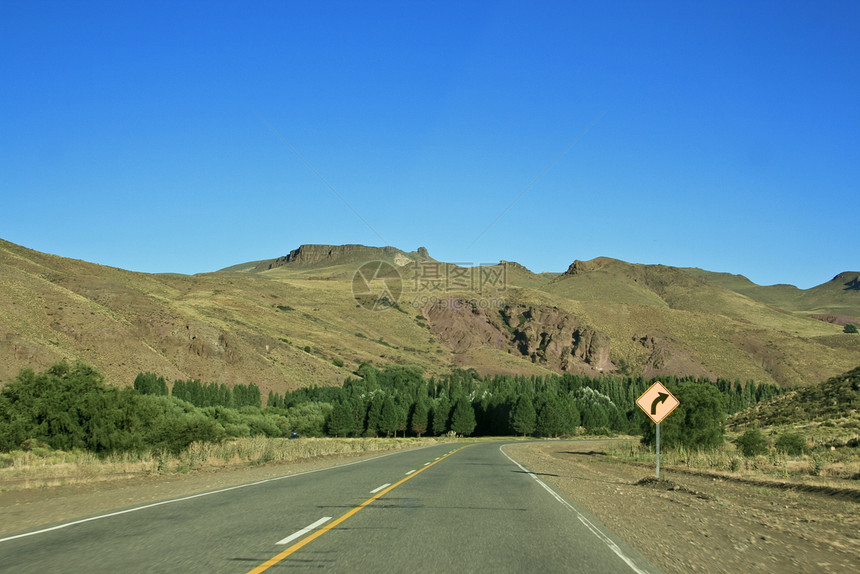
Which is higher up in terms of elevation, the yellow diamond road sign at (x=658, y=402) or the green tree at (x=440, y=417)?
the yellow diamond road sign at (x=658, y=402)

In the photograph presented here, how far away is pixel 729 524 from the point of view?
1262 cm

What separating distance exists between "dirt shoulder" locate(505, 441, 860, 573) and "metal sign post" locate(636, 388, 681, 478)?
2411 mm

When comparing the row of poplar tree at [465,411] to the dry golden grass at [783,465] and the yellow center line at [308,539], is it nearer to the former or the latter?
the dry golden grass at [783,465]

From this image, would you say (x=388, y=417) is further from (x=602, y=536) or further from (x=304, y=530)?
(x=602, y=536)

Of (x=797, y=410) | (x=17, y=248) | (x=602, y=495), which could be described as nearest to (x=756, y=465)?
(x=602, y=495)

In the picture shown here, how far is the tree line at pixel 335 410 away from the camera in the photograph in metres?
33.3

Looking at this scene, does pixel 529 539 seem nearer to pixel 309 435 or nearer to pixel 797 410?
pixel 797 410

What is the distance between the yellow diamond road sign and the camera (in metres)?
22.7

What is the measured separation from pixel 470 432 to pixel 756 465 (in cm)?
8278

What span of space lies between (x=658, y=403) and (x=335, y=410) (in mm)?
79295

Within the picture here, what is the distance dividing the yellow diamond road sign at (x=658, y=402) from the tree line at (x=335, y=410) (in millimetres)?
17377

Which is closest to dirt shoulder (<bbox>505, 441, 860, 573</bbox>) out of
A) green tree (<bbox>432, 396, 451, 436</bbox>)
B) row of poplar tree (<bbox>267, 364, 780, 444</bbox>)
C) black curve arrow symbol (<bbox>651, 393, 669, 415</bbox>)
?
black curve arrow symbol (<bbox>651, 393, 669, 415</bbox>)

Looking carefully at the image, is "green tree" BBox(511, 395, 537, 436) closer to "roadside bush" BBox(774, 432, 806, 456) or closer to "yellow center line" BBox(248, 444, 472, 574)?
"roadside bush" BBox(774, 432, 806, 456)

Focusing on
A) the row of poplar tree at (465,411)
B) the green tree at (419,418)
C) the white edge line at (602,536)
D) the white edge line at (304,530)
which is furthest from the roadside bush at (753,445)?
the green tree at (419,418)
